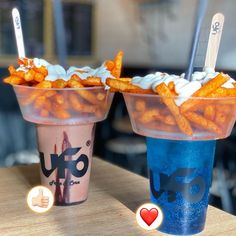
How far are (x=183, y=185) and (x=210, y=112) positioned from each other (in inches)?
5.8

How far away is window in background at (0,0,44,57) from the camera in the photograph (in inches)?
152

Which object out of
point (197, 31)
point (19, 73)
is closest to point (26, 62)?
point (19, 73)

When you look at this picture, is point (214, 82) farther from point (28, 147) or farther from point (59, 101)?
point (28, 147)

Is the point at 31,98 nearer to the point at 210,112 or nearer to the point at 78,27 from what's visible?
the point at 210,112

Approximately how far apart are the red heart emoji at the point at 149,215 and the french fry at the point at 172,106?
7.2 inches

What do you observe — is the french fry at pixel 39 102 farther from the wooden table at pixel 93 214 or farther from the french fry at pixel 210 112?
the french fry at pixel 210 112

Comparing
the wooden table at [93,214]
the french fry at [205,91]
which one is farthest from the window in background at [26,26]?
the french fry at [205,91]

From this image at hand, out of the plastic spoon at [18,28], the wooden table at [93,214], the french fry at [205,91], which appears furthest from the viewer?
the plastic spoon at [18,28]

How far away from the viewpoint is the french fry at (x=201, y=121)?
27.6 inches

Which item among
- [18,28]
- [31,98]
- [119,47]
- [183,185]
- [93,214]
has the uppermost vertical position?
[18,28]

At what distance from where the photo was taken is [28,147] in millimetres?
3730

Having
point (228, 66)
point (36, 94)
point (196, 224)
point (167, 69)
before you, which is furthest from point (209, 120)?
point (167, 69)

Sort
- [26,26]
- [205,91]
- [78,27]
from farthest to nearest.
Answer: [78,27], [26,26], [205,91]

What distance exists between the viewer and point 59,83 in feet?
2.73
